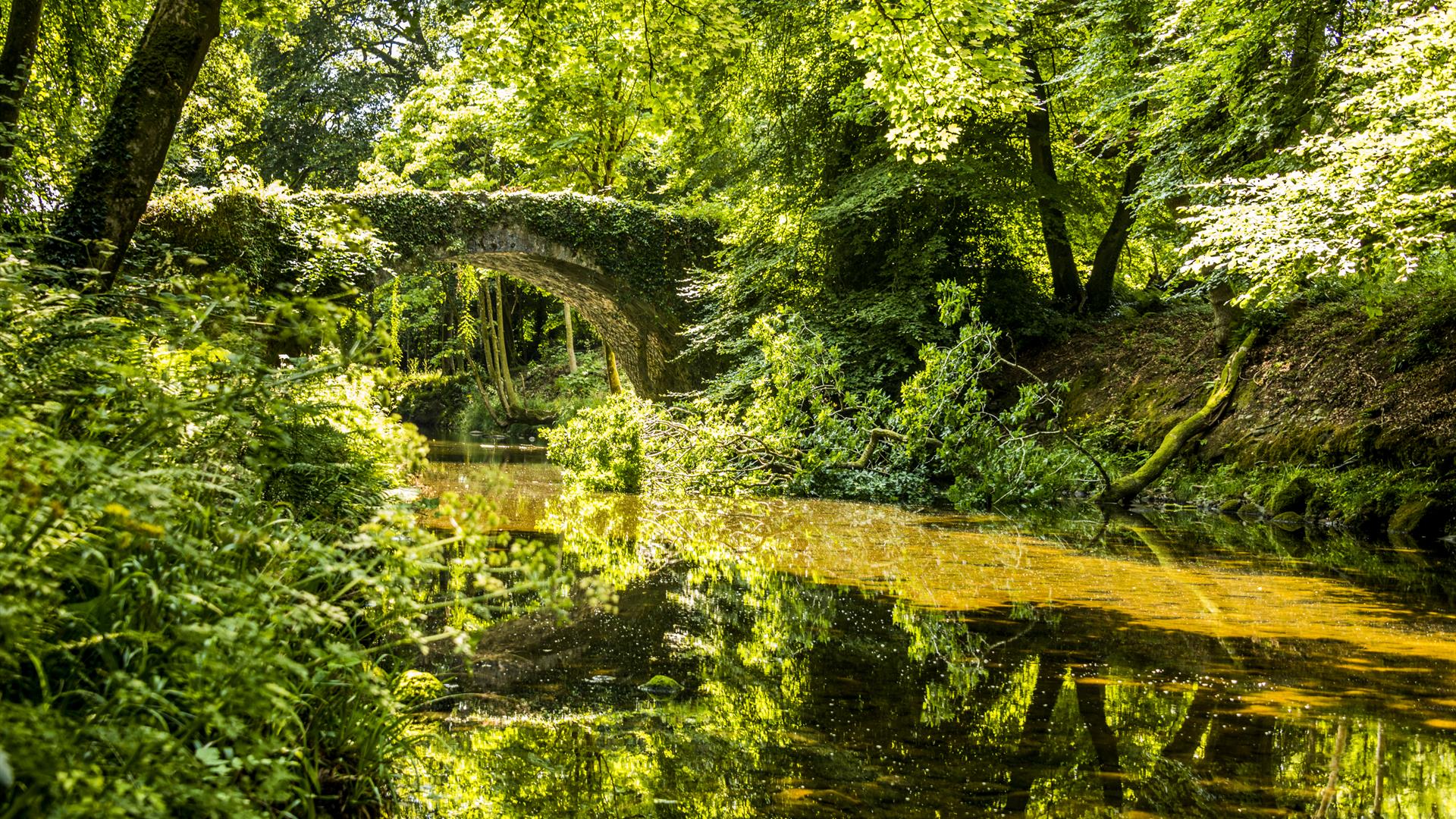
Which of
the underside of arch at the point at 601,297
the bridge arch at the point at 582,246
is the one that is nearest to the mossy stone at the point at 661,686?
the bridge arch at the point at 582,246

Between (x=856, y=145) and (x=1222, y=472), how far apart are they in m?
7.11

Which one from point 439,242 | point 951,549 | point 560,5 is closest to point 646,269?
point 439,242

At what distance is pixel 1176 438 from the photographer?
11.3 metres

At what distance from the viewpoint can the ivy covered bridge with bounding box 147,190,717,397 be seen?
15273mm

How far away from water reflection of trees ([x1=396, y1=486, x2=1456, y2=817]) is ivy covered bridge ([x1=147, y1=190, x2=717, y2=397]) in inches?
447

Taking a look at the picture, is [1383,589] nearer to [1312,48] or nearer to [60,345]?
[1312,48]

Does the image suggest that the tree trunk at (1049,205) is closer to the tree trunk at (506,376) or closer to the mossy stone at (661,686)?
the mossy stone at (661,686)

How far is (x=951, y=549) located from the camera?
7488 millimetres

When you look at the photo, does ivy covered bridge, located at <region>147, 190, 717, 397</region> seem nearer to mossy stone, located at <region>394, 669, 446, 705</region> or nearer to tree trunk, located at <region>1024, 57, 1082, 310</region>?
tree trunk, located at <region>1024, 57, 1082, 310</region>

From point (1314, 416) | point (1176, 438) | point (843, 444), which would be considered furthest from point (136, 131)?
point (1314, 416)

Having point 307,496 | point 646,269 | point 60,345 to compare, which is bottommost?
point 307,496

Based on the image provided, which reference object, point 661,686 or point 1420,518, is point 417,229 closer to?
point 661,686

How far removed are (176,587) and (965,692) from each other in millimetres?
2775

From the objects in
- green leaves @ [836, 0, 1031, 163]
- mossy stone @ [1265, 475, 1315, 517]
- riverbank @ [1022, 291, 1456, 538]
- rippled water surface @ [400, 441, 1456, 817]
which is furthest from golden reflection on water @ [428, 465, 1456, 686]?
green leaves @ [836, 0, 1031, 163]
